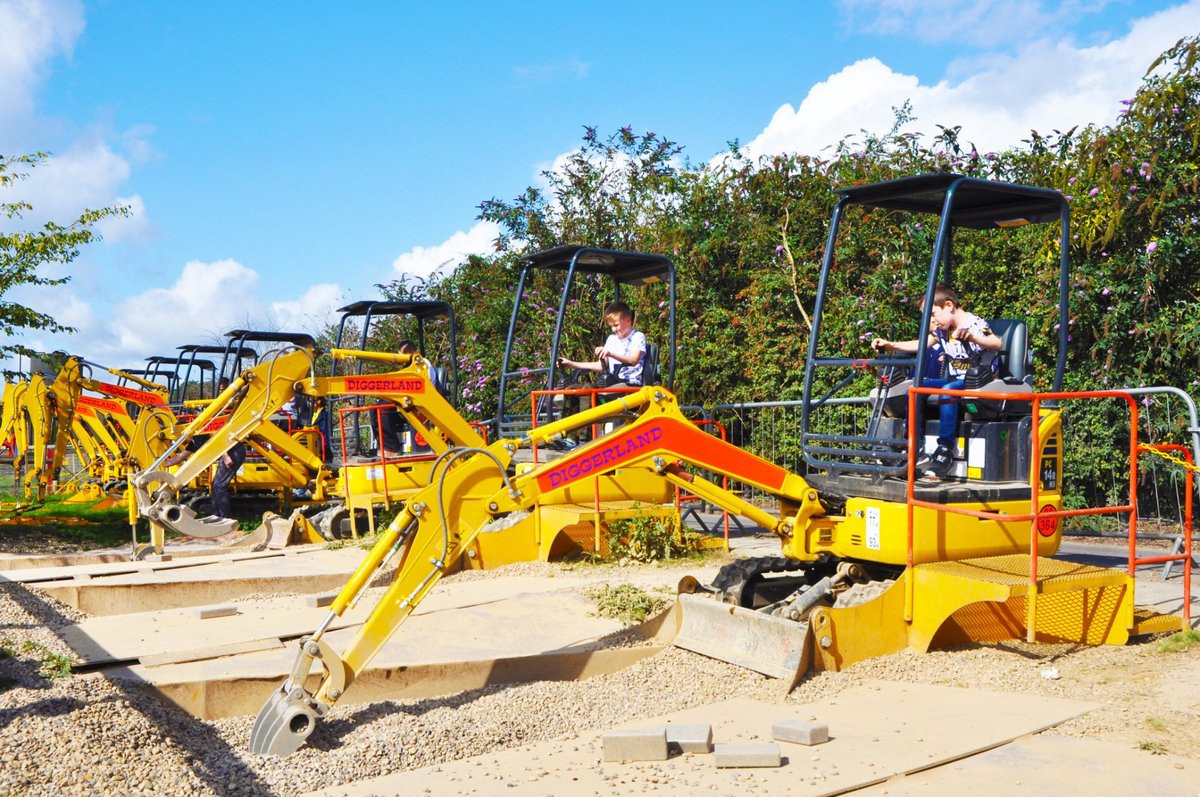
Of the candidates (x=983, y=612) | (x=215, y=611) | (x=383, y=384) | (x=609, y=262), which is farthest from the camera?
(x=609, y=262)

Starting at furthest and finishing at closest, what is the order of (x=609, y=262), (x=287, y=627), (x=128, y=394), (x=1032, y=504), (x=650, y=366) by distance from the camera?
(x=128, y=394) → (x=609, y=262) → (x=650, y=366) → (x=287, y=627) → (x=1032, y=504)

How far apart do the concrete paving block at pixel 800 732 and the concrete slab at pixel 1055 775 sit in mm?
505

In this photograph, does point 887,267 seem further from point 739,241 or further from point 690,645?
point 690,645

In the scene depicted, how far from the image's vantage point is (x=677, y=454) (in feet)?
21.7

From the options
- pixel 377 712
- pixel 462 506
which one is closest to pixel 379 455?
pixel 462 506

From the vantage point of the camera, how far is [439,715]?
5.83 m

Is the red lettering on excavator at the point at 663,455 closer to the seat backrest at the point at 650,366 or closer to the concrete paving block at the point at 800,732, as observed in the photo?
the concrete paving block at the point at 800,732

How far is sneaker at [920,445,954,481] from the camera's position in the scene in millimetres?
6980

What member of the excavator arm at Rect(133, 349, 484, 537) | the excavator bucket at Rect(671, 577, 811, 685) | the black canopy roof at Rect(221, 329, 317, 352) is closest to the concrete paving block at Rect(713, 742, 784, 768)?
the excavator bucket at Rect(671, 577, 811, 685)

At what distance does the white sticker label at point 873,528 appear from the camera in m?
6.71

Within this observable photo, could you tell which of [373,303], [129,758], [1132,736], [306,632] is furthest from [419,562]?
[373,303]

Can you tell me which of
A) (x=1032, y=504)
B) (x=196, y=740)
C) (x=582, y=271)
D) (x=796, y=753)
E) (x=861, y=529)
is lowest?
(x=196, y=740)

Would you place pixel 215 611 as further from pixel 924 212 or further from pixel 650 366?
pixel 924 212

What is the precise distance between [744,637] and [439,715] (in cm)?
189
